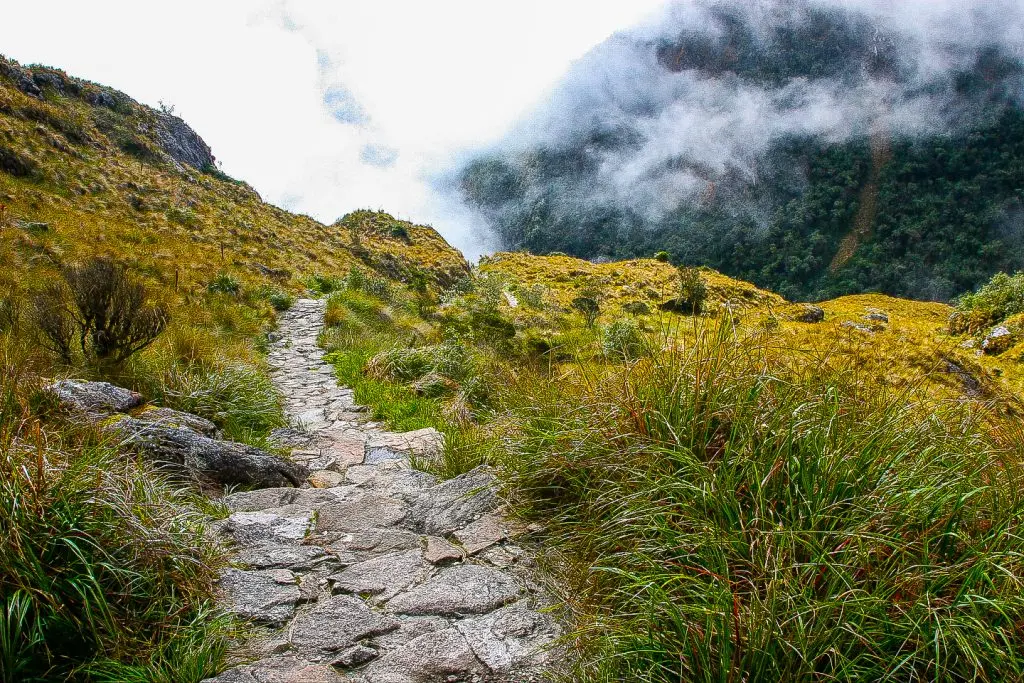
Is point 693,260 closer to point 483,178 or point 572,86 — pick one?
point 483,178

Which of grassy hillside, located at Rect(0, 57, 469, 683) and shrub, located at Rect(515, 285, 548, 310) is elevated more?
grassy hillside, located at Rect(0, 57, 469, 683)

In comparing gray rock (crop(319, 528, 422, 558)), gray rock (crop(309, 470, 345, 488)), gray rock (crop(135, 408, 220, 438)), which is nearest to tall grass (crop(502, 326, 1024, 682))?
gray rock (crop(319, 528, 422, 558))

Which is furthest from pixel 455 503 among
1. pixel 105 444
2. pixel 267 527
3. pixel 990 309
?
pixel 990 309

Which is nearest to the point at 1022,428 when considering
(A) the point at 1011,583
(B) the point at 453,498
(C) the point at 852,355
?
(C) the point at 852,355

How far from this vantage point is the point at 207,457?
12.6 feet

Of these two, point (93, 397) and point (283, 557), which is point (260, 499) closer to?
point (283, 557)

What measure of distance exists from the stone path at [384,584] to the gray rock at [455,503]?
0.01m

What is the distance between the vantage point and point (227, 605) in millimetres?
2354

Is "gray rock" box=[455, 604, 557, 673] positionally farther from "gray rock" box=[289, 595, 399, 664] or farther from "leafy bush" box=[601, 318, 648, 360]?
"leafy bush" box=[601, 318, 648, 360]

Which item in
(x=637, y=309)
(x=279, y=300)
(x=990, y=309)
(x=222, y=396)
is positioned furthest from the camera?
(x=279, y=300)

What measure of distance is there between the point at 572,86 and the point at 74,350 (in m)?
211

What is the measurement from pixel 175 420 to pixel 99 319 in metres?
2.20

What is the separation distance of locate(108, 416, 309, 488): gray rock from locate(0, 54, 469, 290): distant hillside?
21.3ft

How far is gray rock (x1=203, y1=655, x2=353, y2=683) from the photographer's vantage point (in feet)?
6.25
